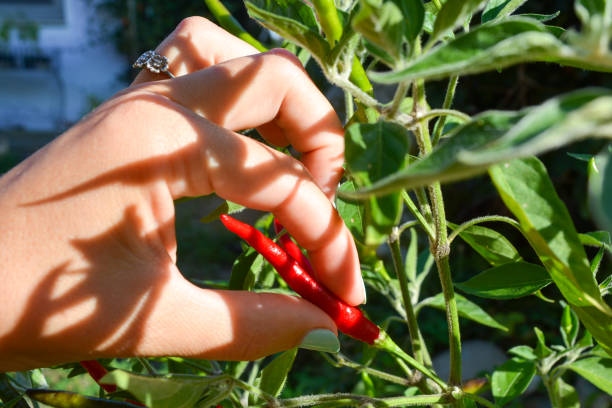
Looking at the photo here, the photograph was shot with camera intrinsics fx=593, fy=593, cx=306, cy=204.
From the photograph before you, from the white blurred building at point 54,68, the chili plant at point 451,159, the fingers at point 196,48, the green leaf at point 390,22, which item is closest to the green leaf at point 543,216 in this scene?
the chili plant at point 451,159

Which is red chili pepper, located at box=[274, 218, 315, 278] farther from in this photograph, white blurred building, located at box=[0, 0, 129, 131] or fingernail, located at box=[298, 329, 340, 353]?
white blurred building, located at box=[0, 0, 129, 131]

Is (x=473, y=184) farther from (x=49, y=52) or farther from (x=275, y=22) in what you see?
(x=49, y=52)

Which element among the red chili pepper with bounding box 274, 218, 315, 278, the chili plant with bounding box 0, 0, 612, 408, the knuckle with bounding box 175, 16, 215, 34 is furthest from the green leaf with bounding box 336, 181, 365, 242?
the knuckle with bounding box 175, 16, 215, 34

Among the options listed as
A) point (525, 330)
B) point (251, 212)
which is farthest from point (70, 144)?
point (251, 212)

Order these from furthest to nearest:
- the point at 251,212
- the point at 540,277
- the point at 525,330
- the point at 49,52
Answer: the point at 49,52, the point at 251,212, the point at 525,330, the point at 540,277

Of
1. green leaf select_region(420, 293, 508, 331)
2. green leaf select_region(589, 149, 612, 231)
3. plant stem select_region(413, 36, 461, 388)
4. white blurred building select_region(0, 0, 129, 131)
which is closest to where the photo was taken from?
green leaf select_region(589, 149, 612, 231)

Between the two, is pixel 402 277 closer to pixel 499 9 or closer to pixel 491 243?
pixel 491 243
